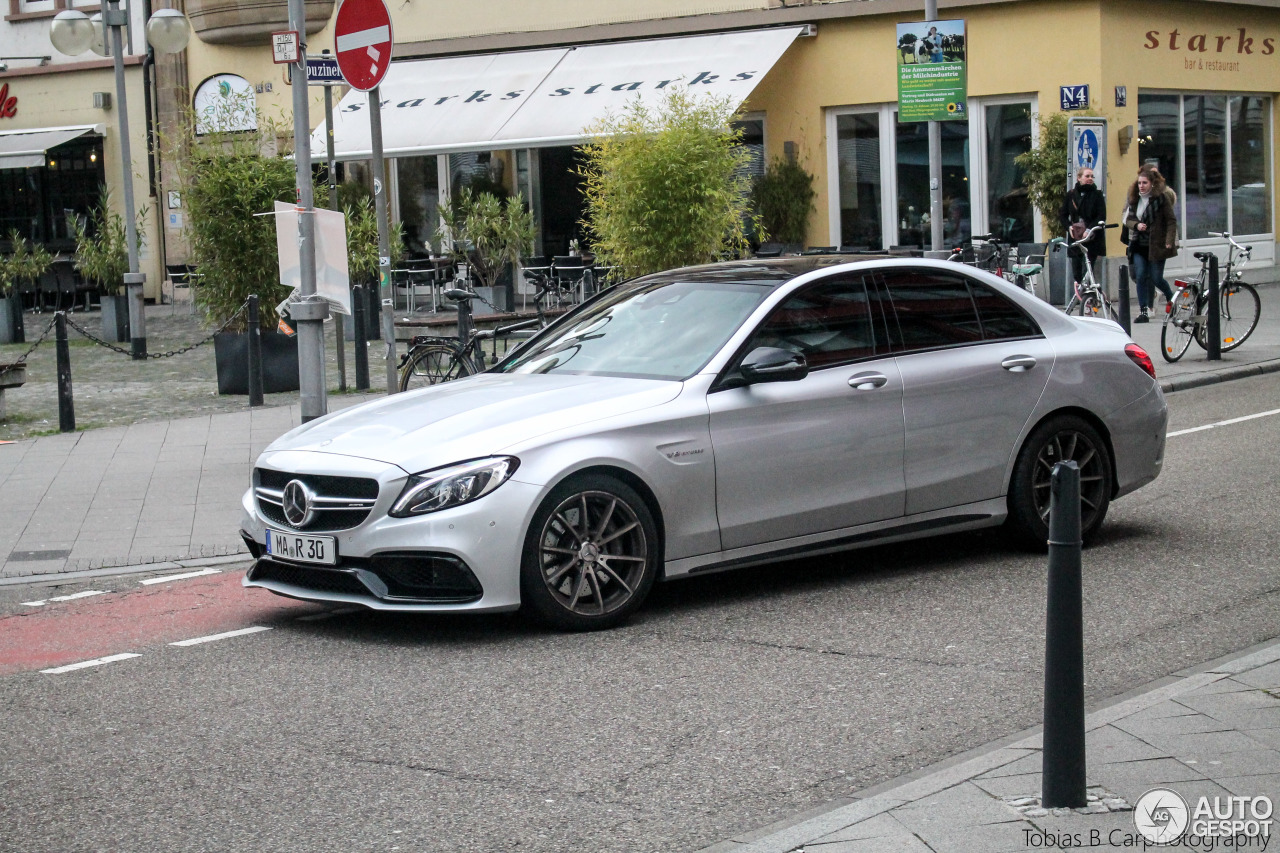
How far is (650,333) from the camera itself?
302 inches

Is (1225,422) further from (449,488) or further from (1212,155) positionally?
(1212,155)

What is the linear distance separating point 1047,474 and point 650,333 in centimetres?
216

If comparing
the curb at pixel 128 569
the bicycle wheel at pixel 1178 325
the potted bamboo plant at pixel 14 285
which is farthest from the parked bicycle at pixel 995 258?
the potted bamboo plant at pixel 14 285

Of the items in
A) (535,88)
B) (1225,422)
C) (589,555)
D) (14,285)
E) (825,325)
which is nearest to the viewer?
(589,555)

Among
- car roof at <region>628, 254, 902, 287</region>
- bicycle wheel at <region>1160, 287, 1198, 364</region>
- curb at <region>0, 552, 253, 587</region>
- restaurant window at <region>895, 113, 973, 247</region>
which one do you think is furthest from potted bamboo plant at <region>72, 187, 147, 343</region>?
car roof at <region>628, 254, 902, 287</region>

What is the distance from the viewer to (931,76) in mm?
16547

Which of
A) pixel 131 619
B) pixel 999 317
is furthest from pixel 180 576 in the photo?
pixel 999 317

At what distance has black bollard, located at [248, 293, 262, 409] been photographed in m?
15.0

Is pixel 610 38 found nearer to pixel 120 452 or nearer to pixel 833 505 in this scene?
pixel 120 452

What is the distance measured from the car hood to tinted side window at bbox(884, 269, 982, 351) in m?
1.44

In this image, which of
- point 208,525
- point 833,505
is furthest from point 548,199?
point 833,505

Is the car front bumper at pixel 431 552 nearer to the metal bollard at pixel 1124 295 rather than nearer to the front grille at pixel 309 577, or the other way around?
Answer: the front grille at pixel 309 577

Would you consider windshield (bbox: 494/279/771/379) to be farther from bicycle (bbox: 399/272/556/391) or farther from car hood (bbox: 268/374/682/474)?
bicycle (bbox: 399/272/556/391)

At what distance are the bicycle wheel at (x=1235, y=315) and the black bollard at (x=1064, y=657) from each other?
45.5ft
